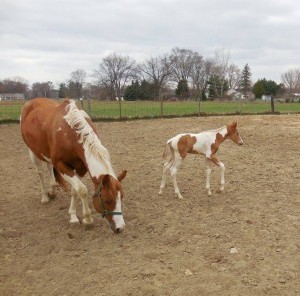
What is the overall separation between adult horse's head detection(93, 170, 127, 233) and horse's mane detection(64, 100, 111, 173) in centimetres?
28

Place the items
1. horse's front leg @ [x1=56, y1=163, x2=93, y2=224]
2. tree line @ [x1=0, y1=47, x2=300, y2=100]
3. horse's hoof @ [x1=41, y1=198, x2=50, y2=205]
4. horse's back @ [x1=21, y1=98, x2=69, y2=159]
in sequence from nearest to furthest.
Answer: horse's front leg @ [x1=56, y1=163, x2=93, y2=224]
horse's back @ [x1=21, y1=98, x2=69, y2=159]
horse's hoof @ [x1=41, y1=198, x2=50, y2=205]
tree line @ [x1=0, y1=47, x2=300, y2=100]

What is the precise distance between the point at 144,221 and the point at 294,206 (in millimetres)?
2176

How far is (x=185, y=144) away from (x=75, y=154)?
2187 millimetres

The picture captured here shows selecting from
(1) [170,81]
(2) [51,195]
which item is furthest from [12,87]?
(2) [51,195]

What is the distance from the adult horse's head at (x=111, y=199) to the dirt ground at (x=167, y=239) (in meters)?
0.39

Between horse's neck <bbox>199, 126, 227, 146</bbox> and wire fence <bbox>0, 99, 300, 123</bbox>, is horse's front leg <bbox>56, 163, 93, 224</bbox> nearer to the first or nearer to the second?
horse's neck <bbox>199, 126, 227, 146</bbox>

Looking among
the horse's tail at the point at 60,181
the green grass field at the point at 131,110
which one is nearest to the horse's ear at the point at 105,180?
the horse's tail at the point at 60,181

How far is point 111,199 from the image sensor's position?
404 centimetres

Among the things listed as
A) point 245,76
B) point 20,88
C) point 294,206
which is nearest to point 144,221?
point 294,206

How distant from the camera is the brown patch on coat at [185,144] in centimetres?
623

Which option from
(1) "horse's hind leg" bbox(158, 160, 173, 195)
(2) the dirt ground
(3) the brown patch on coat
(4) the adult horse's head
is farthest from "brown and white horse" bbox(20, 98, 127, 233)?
(3) the brown patch on coat

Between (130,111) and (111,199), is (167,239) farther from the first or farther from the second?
(130,111)

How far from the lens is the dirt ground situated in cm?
351

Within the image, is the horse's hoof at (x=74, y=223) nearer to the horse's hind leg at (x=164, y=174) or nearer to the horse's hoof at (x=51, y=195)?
the horse's hoof at (x=51, y=195)
